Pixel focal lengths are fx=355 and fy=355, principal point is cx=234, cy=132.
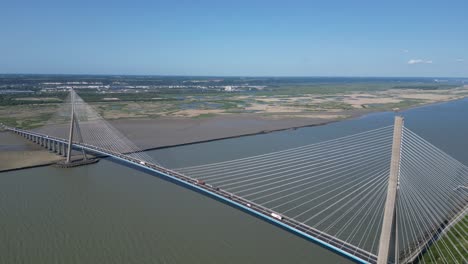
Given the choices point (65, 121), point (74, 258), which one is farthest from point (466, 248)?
point (65, 121)

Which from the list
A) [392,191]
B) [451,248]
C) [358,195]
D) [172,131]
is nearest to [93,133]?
[172,131]

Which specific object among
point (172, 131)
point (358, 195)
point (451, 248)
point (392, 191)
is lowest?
point (451, 248)

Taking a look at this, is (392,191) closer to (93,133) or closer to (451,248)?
(451,248)

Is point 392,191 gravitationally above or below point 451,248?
above

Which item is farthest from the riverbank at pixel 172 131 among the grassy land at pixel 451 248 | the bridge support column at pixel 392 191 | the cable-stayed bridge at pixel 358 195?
the bridge support column at pixel 392 191

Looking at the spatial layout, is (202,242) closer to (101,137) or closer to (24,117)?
(101,137)

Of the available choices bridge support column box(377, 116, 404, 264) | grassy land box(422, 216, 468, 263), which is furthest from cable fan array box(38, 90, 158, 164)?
grassy land box(422, 216, 468, 263)

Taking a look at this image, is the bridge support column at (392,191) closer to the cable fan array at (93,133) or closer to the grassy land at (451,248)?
the grassy land at (451,248)
